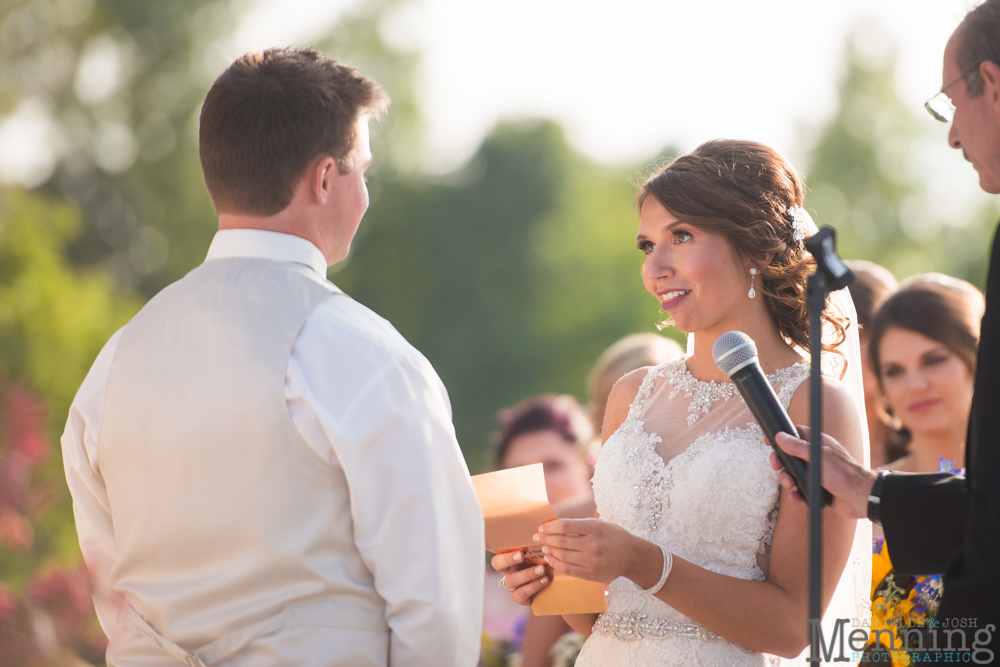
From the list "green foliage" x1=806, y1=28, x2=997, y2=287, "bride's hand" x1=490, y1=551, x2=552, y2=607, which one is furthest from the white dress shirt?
"green foliage" x1=806, y1=28, x2=997, y2=287

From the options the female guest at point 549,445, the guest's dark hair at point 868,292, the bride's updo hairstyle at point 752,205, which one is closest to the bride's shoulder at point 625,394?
the bride's updo hairstyle at point 752,205

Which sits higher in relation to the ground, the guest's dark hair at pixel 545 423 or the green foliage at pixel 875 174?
the green foliage at pixel 875 174

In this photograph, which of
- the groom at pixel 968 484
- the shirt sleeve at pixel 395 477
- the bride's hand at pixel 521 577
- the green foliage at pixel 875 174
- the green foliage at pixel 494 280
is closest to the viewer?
the groom at pixel 968 484

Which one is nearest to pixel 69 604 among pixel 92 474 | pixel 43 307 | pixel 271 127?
pixel 92 474

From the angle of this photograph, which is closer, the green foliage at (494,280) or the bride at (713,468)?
the bride at (713,468)

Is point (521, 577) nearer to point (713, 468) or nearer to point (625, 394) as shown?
point (713, 468)

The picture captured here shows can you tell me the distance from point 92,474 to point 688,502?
2.01 m

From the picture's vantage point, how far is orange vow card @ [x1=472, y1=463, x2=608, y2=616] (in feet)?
10.2

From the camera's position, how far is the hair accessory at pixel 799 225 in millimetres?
3727

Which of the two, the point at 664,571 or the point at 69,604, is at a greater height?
the point at 69,604

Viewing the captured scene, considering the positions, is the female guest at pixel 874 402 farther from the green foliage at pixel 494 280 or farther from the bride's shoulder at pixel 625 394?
the green foliage at pixel 494 280

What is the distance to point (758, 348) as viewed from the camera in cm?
368

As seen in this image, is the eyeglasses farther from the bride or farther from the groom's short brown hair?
the groom's short brown hair

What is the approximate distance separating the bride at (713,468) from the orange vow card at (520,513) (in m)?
0.08
